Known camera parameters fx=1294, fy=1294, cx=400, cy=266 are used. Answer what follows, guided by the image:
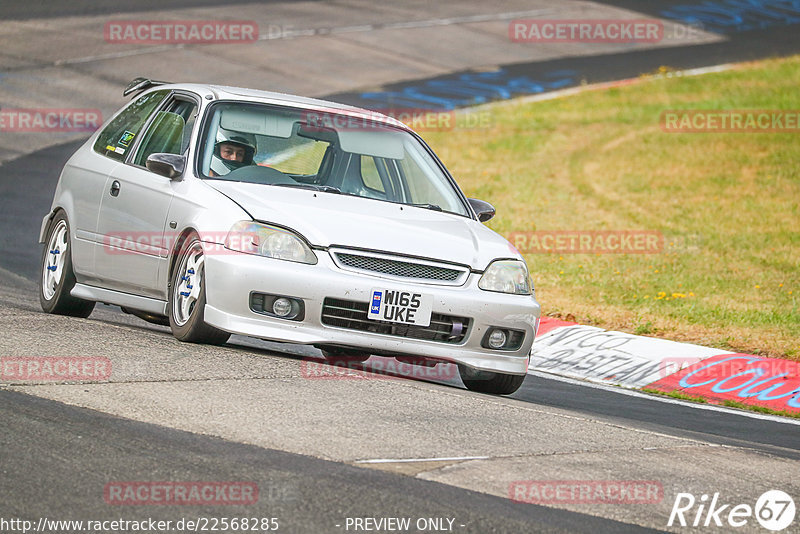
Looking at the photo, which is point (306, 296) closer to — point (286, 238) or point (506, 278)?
point (286, 238)

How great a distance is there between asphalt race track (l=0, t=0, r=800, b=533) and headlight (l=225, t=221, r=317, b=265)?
633 millimetres

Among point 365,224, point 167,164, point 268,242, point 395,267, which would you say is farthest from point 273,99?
point 395,267

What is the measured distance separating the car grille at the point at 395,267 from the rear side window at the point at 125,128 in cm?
236

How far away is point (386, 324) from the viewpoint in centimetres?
748

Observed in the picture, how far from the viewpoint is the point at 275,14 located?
33.0 m

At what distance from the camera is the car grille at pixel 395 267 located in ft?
24.5

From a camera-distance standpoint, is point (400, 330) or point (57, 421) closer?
point (57, 421)

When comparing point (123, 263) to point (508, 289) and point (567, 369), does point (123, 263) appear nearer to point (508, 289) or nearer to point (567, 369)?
point (508, 289)

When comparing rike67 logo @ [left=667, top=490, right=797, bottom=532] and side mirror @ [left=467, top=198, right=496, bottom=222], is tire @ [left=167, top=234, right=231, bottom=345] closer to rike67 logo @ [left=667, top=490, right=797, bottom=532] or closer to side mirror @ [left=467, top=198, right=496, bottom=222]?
side mirror @ [left=467, top=198, right=496, bottom=222]

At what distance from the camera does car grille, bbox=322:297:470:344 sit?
24.2 feet

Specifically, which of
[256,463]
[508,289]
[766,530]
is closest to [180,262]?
[508,289]

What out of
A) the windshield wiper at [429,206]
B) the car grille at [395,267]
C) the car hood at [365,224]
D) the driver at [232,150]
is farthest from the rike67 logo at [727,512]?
the driver at [232,150]

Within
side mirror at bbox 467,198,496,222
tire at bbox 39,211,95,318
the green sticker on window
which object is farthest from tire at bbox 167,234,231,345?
side mirror at bbox 467,198,496,222

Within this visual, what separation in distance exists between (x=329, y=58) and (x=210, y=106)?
68.1ft
